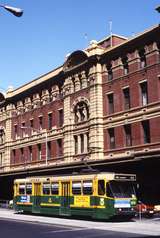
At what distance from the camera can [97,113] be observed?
37.8m

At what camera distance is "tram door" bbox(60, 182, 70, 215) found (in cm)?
2842

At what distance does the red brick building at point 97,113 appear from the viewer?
32844 mm

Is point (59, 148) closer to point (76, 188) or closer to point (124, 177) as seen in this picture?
point (76, 188)

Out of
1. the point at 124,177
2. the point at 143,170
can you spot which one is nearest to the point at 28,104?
the point at 143,170

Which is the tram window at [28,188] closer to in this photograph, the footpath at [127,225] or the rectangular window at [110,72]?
the footpath at [127,225]

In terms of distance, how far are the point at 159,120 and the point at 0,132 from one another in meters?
30.8

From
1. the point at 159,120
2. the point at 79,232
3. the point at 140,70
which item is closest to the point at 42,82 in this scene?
the point at 140,70

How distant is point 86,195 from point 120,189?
236cm

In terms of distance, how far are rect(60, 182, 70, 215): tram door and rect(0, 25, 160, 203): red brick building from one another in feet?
18.6

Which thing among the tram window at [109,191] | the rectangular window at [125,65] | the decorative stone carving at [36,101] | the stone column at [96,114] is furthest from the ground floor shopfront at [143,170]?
the decorative stone carving at [36,101]

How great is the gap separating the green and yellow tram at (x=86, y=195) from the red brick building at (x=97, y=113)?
152 inches

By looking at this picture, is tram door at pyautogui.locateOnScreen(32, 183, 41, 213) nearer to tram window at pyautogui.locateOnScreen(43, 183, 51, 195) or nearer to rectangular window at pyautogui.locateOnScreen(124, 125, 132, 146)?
tram window at pyautogui.locateOnScreen(43, 183, 51, 195)

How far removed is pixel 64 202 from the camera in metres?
28.7

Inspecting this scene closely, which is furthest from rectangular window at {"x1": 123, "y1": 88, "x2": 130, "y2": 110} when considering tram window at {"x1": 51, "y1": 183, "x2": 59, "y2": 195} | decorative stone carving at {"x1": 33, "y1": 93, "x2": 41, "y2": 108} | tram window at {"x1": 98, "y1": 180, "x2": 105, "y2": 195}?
decorative stone carving at {"x1": 33, "y1": 93, "x2": 41, "y2": 108}
